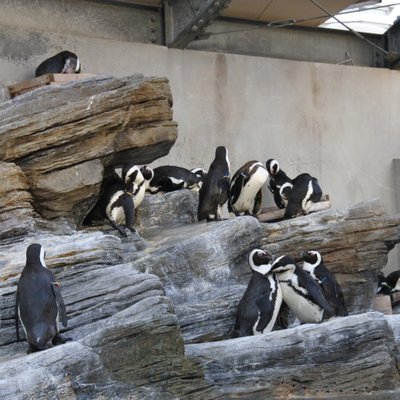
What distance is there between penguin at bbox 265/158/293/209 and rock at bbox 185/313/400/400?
16.1 feet

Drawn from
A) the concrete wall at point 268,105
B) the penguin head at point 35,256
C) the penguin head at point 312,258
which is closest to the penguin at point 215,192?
the penguin head at point 312,258

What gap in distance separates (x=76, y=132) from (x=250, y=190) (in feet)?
8.48

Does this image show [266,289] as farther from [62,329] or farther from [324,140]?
[324,140]

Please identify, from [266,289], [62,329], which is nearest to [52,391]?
[62,329]

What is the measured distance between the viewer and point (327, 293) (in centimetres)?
966

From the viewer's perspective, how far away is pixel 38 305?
7262 mm

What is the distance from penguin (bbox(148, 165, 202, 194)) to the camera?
11.9m

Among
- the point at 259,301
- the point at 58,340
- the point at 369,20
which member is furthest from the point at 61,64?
the point at 369,20

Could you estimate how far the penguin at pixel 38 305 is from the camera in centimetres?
→ 710

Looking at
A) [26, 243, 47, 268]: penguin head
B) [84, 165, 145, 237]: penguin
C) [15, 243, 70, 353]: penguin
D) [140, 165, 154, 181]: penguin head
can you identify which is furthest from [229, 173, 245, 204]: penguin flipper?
[15, 243, 70, 353]: penguin

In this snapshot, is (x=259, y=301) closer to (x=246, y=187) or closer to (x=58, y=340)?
(x=58, y=340)

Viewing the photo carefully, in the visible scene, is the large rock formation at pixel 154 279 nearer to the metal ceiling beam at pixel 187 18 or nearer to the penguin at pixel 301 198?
the penguin at pixel 301 198

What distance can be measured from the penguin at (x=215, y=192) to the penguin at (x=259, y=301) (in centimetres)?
136

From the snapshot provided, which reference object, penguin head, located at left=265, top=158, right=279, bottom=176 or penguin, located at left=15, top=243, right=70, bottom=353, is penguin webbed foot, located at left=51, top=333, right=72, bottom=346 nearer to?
penguin, located at left=15, top=243, right=70, bottom=353
